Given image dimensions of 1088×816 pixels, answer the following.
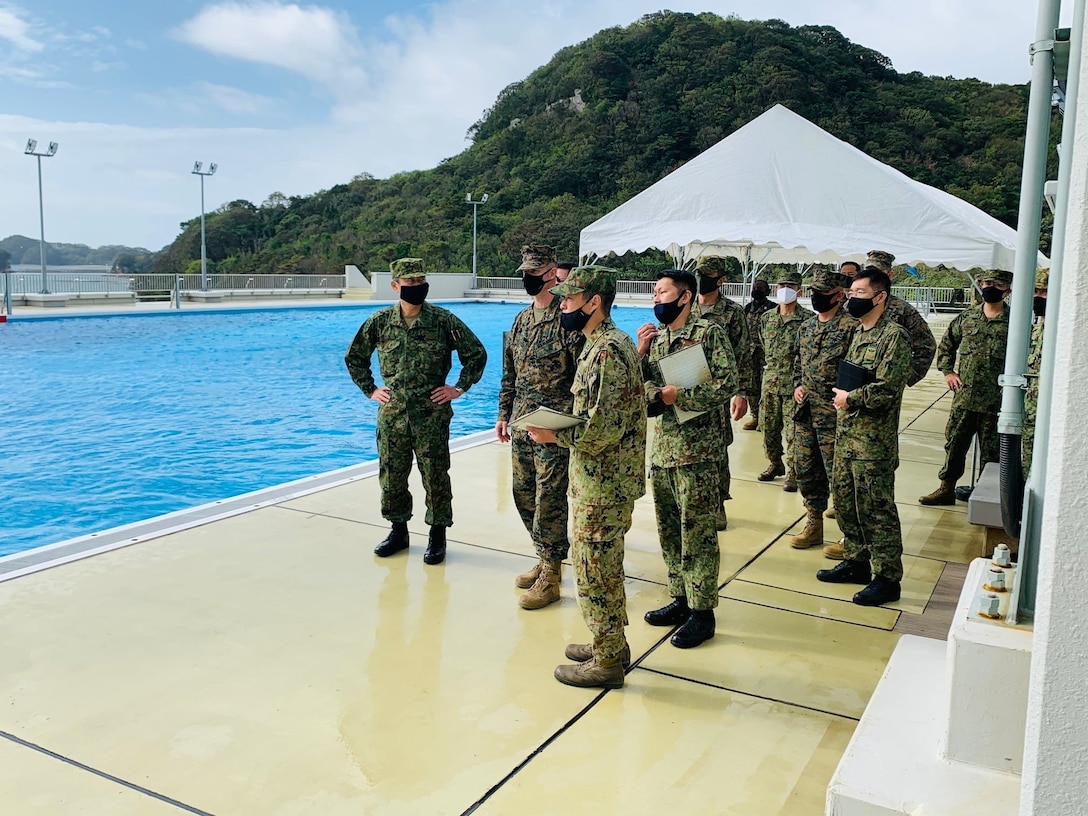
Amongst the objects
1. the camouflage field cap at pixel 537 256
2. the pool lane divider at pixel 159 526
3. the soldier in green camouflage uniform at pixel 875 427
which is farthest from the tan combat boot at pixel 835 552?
the pool lane divider at pixel 159 526

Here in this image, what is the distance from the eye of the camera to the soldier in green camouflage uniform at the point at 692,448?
4289 millimetres

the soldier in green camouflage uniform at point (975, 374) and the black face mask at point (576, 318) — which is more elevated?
the black face mask at point (576, 318)

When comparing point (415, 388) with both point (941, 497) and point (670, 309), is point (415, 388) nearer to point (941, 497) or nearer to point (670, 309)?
point (670, 309)

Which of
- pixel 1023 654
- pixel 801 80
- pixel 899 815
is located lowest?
pixel 899 815

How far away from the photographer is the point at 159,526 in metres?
6.18

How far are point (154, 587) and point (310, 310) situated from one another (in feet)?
94.1

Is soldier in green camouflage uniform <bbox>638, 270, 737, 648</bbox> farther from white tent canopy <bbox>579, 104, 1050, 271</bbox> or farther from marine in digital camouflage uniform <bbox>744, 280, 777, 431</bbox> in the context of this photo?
marine in digital camouflage uniform <bbox>744, 280, 777, 431</bbox>

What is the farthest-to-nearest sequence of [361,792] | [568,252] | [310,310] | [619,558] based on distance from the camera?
[568,252] → [310,310] → [619,558] → [361,792]

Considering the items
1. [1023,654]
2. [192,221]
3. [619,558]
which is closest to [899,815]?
[1023,654]

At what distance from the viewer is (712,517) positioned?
4.40m

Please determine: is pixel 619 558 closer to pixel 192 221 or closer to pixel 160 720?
pixel 160 720

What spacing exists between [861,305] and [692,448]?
1525 mm

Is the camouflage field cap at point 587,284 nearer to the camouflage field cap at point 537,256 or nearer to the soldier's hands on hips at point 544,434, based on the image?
the soldier's hands on hips at point 544,434

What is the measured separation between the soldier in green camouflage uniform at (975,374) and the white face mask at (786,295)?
138 centimetres
